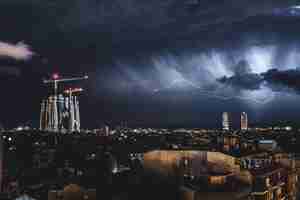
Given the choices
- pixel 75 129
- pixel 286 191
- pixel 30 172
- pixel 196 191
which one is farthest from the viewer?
pixel 75 129

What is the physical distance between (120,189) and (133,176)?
151 cm

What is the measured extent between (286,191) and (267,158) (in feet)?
7.62

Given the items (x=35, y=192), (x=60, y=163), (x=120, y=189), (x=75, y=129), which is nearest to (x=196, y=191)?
(x=120, y=189)

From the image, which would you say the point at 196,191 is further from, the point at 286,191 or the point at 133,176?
the point at 286,191

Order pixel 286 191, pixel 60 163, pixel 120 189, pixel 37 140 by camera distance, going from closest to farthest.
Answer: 1. pixel 120 189
2. pixel 286 191
3. pixel 60 163
4. pixel 37 140

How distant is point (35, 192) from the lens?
47.6 feet

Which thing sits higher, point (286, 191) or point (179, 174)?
point (179, 174)

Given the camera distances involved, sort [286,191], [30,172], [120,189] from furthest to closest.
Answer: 1. [30,172]
2. [286,191]
3. [120,189]

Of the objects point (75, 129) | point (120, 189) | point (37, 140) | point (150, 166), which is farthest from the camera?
point (75, 129)

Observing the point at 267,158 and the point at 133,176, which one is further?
the point at 267,158

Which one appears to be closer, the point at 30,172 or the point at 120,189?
the point at 120,189

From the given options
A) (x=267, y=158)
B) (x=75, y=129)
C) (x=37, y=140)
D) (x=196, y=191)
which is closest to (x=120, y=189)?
(x=196, y=191)

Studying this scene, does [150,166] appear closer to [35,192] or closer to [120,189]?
[120,189]

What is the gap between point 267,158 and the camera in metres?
21.3
